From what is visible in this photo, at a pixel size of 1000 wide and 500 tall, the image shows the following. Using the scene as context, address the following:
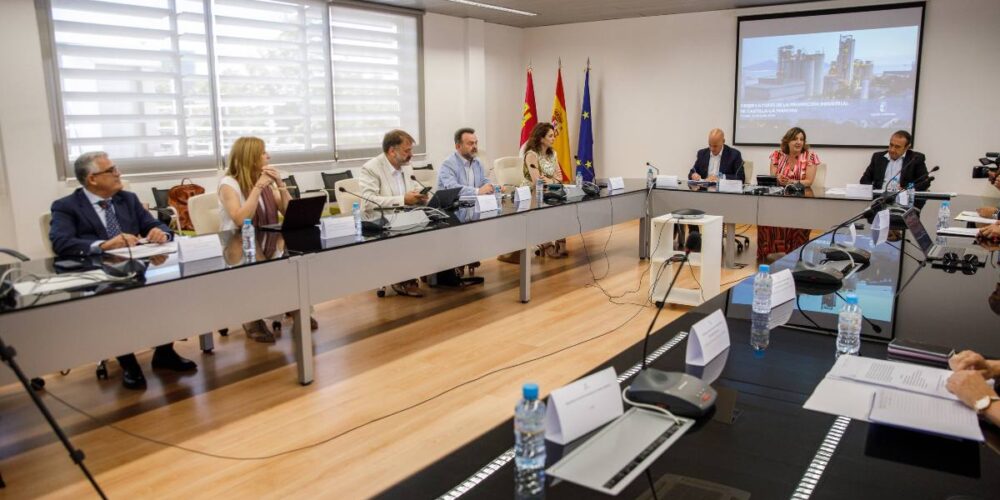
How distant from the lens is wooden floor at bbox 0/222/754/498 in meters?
2.52

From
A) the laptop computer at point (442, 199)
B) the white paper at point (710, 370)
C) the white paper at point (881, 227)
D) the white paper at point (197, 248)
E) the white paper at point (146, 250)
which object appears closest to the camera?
the white paper at point (710, 370)

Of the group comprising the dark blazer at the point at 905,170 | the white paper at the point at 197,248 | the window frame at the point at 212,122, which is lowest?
the white paper at the point at 197,248

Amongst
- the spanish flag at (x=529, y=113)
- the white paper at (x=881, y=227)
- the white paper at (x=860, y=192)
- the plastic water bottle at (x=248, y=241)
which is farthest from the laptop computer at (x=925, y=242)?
the spanish flag at (x=529, y=113)

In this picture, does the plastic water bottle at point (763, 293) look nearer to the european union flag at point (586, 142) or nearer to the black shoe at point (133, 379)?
the black shoe at point (133, 379)

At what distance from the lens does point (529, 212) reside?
472 cm

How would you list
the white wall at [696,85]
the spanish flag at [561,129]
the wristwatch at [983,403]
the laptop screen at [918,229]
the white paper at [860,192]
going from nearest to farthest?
the wristwatch at [983,403] → the laptop screen at [918,229] → the white paper at [860,192] → the white wall at [696,85] → the spanish flag at [561,129]

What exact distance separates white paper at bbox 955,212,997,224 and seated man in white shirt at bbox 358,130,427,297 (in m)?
3.31

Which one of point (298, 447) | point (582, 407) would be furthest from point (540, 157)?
point (582, 407)

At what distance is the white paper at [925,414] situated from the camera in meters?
1.35

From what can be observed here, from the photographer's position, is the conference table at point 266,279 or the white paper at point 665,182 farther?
the white paper at point 665,182

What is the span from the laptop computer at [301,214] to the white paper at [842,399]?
2879mm

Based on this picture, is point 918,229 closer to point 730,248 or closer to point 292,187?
point 730,248

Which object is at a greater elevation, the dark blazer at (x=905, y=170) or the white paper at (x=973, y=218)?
the dark blazer at (x=905, y=170)

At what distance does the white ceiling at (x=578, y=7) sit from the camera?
751cm
